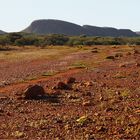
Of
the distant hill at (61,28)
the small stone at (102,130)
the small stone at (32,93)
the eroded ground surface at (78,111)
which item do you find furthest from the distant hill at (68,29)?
the small stone at (102,130)

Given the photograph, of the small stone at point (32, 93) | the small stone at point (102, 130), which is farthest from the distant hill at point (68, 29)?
the small stone at point (102, 130)

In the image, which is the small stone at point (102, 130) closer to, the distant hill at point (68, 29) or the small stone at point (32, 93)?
the small stone at point (32, 93)

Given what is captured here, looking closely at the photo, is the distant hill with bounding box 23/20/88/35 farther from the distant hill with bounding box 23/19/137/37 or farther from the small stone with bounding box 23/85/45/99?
the small stone with bounding box 23/85/45/99

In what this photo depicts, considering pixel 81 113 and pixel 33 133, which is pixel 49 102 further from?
pixel 33 133

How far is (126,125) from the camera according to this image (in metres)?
13.7

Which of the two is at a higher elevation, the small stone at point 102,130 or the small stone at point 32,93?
the small stone at point 32,93

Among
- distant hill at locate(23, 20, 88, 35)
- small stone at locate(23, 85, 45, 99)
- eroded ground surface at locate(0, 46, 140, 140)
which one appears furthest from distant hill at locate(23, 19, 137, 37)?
small stone at locate(23, 85, 45, 99)

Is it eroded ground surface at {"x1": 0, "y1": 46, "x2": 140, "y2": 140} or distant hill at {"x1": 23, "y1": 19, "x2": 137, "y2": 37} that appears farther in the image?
distant hill at {"x1": 23, "y1": 19, "x2": 137, "y2": 37}

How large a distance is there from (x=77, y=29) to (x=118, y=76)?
16951 cm

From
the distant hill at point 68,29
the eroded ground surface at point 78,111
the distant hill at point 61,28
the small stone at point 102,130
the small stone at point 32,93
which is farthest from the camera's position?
the distant hill at point 68,29

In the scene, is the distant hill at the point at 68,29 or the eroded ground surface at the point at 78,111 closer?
the eroded ground surface at the point at 78,111

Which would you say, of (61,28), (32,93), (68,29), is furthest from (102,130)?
(61,28)

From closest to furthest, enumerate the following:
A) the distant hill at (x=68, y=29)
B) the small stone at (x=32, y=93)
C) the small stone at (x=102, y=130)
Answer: the small stone at (x=102, y=130), the small stone at (x=32, y=93), the distant hill at (x=68, y=29)

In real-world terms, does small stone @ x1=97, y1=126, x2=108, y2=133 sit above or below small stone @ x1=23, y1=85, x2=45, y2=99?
below
